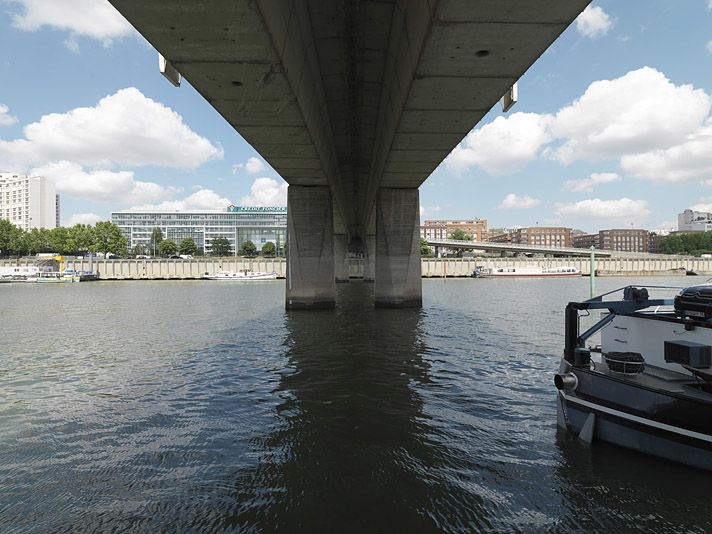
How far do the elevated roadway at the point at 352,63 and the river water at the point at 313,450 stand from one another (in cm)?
805

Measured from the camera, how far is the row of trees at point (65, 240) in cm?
12725

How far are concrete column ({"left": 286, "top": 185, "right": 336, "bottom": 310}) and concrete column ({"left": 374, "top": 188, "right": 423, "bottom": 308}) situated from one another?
4052 millimetres

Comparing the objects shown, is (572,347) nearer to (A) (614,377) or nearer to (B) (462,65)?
(A) (614,377)

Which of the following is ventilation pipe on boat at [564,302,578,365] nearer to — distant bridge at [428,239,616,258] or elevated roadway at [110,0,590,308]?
elevated roadway at [110,0,590,308]

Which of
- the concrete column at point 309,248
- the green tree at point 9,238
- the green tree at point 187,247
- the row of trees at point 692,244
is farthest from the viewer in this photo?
the row of trees at point 692,244

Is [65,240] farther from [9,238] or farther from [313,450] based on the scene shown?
[313,450]

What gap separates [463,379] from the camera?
12531 mm

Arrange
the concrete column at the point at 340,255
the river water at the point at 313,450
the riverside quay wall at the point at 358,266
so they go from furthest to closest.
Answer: the riverside quay wall at the point at 358,266 < the concrete column at the point at 340,255 < the river water at the point at 313,450

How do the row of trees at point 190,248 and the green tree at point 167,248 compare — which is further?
the row of trees at point 190,248

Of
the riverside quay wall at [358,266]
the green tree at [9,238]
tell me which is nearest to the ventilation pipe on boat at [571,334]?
the riverside quay wall at [358,266]

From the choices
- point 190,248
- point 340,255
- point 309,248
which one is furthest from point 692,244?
point 309,248

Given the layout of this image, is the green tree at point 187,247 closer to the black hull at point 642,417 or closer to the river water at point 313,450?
the river water at point 313,450

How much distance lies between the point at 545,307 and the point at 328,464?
1212 inches

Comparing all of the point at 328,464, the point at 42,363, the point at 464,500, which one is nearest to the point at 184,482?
the point at 328,464
